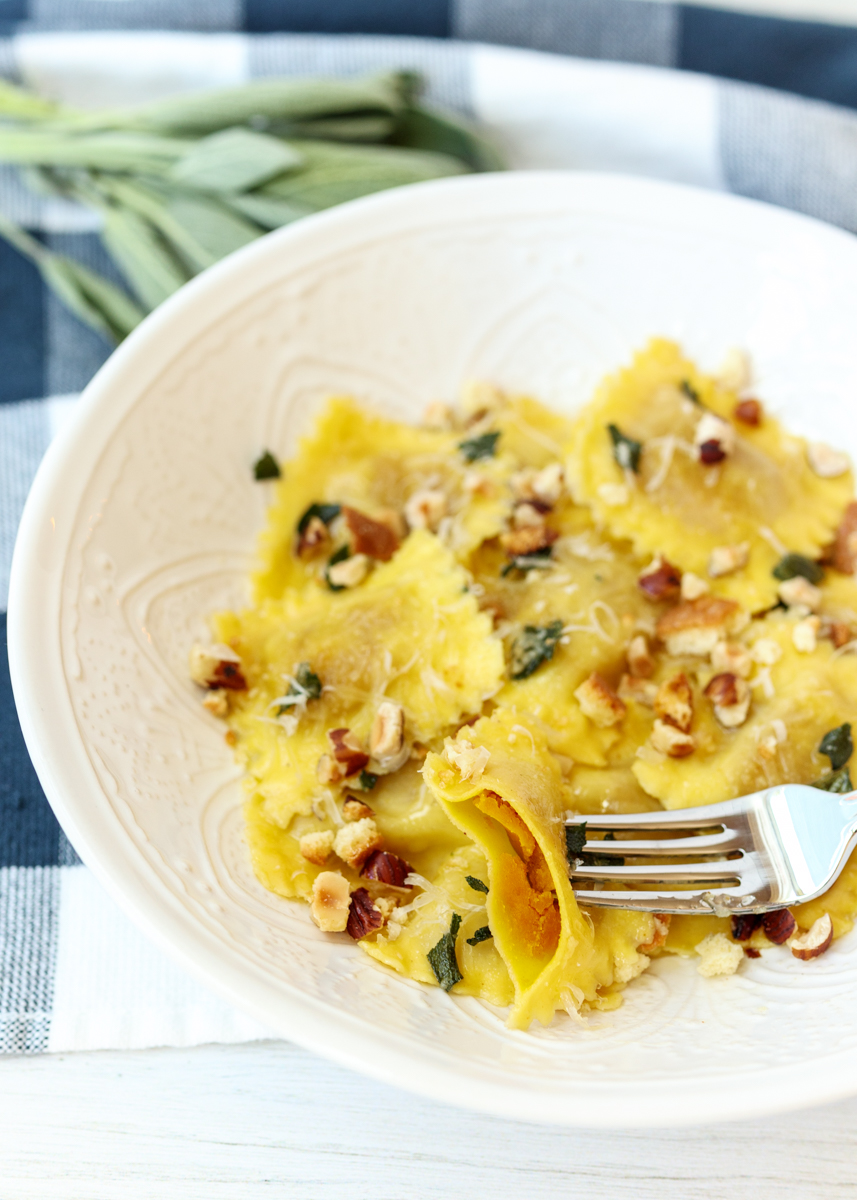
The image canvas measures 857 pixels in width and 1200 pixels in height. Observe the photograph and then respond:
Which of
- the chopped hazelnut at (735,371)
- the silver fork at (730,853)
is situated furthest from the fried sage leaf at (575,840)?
the chopped hazelnut at (735,371)

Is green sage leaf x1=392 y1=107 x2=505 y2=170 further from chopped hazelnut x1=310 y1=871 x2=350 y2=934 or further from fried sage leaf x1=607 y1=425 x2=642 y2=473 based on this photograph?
chopped hazelnut x1=310 y1=871 x2=350 y2=934

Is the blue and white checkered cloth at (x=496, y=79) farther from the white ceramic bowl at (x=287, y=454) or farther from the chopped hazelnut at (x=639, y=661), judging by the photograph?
the chopped hazelnut at (x=639, y=661)

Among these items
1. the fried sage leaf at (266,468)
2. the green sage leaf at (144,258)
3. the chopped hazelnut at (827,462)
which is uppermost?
the green sage leaf at (144,258)

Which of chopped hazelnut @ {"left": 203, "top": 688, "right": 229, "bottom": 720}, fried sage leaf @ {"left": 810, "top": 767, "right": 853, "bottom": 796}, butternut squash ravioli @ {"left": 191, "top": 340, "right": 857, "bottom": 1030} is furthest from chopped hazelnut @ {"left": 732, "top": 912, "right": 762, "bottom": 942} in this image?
chopped hazelnut @ {"left": 203, "top": 688, "right": 229, "bottom": 720}

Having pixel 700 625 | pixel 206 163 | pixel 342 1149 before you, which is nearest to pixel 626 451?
pixel 700 625

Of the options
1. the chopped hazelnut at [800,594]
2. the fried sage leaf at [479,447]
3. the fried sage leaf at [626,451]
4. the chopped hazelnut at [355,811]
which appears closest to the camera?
the chopped hazelnut at [355,811]

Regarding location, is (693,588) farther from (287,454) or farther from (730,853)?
(287,454)
